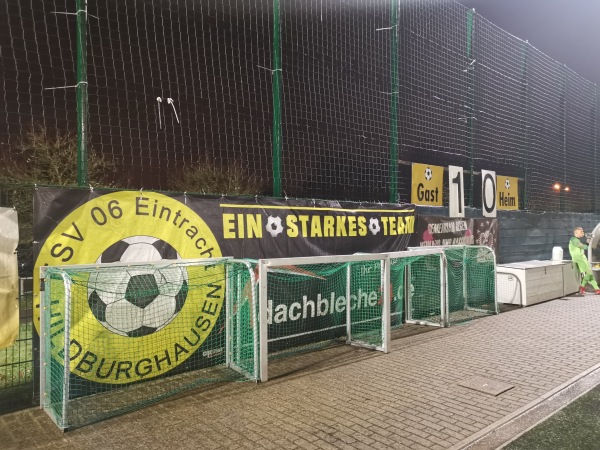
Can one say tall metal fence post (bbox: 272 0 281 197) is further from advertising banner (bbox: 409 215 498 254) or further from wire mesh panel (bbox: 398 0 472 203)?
advertising banner (bbox: 409 215 498 254)

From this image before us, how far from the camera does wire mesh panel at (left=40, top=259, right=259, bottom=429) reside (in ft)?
15.5

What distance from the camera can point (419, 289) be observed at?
9.05m

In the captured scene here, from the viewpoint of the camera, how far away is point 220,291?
617 cm

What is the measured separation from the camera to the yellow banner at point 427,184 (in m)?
9.80

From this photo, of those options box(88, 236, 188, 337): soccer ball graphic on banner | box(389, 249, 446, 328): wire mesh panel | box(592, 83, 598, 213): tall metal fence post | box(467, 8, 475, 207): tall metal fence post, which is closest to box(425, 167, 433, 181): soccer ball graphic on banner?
box(467, 8, 475, 207): tall metal fence post

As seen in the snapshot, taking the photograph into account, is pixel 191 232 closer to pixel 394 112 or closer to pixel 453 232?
pixel 394 112

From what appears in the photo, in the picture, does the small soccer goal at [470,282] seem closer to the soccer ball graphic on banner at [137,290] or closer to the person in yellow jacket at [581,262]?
the person in yellow jacket at [581,262]

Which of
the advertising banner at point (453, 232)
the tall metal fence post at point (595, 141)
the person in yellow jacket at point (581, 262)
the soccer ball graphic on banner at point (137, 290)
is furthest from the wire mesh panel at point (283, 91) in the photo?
the tall metal fence post at point (595, 141)

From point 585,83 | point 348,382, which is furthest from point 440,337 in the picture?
point 585,83

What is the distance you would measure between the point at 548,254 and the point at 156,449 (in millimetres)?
13135

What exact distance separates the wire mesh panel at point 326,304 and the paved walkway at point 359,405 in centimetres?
46

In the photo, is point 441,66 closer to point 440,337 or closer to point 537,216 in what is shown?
point 537,216

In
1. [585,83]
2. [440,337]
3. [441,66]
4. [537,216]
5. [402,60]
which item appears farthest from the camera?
[585,83]

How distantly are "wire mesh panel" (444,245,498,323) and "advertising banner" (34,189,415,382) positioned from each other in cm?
213
